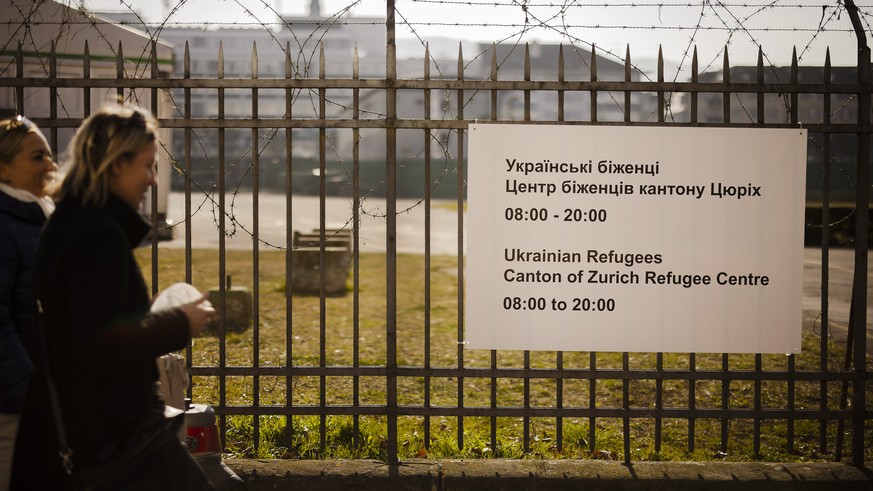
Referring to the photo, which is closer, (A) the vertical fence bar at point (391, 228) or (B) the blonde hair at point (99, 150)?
(B) the blonde hair at point (99, 150)

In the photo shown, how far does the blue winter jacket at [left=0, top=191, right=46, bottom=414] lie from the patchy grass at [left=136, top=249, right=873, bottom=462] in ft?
5.34

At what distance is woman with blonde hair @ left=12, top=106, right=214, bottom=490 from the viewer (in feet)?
7.54

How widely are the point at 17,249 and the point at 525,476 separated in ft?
8.94

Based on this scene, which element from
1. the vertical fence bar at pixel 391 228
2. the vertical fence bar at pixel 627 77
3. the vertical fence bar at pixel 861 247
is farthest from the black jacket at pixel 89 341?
the vertical fence bar at pixel 861 247

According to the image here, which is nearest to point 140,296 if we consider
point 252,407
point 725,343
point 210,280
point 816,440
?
point 252,407

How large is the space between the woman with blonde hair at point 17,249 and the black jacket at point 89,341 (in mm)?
584

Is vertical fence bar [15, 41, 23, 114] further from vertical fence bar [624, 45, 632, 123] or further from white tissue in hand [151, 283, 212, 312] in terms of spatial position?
vertical fence bar [624, 45, 632, 123]

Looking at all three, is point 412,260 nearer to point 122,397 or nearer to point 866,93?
point 866,93

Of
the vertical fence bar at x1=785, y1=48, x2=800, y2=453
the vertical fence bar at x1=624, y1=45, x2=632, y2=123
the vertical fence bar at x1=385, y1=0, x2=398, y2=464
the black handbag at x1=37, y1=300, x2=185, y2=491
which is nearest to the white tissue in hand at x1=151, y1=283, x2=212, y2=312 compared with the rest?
the black handbag at x1=37, y1=300, x2=185, y2=491

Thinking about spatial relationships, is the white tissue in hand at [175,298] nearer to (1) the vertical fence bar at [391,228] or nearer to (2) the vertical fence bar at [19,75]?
(1) the vertical fence bar at [391,228]

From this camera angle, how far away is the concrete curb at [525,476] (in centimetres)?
448

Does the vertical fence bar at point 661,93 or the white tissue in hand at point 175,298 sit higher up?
the vertical fence bar at point 661,93

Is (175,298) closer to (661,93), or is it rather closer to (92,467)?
(92,467)

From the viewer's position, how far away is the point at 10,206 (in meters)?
3.04
